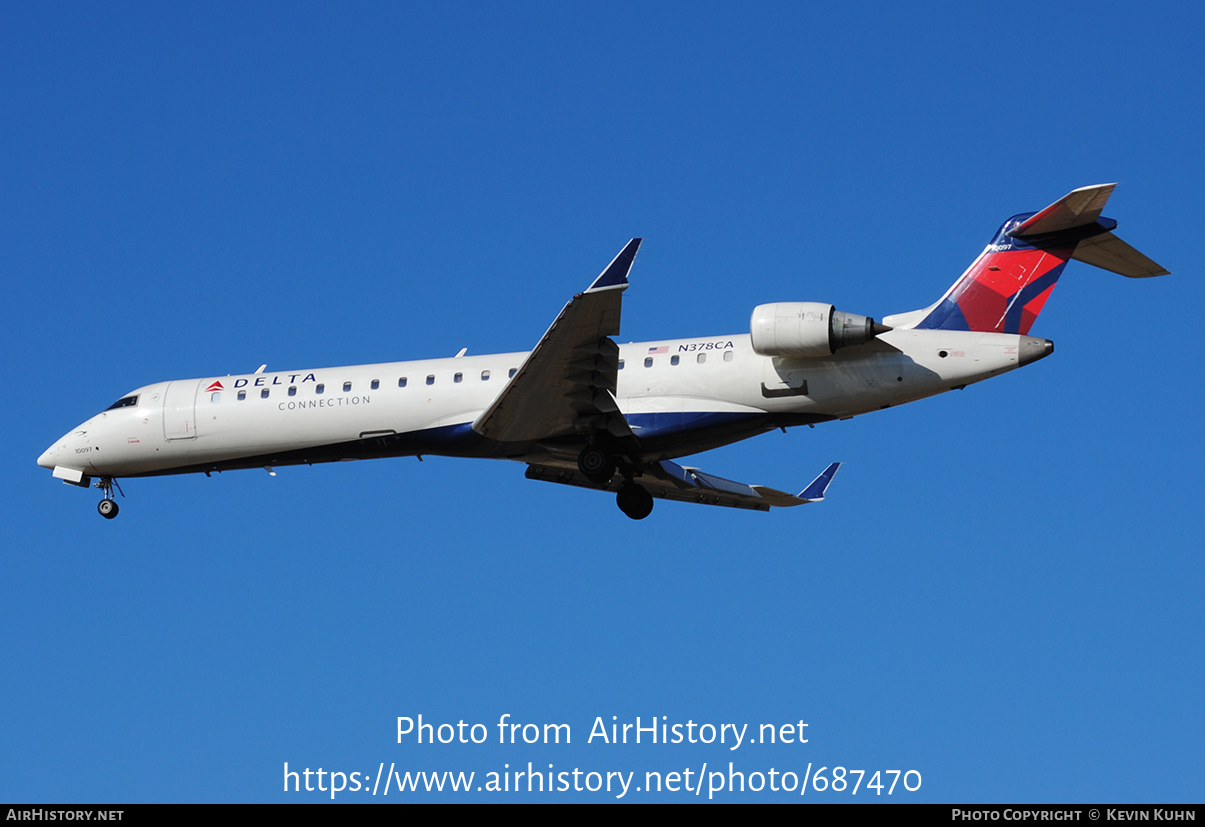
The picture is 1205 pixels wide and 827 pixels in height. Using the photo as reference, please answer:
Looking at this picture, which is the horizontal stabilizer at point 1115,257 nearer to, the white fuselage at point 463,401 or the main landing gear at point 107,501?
the white fuselage at point 463,401

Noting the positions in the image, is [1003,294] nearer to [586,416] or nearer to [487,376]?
[586,416]

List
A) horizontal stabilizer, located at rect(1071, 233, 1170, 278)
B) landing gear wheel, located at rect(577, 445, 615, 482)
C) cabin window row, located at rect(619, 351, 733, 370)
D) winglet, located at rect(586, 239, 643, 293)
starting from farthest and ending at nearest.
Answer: landing gear wheel, located at rect(577, 445, 615, 482)
cabin window row, located at rect(619, 351, 733, 370)
horizontal stabilizer, located at rect(1071, 233, 1170, 278)
winglet, located at rect(586, 239, 643, 293)

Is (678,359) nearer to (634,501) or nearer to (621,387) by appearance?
(621,387)

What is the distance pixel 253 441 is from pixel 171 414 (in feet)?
5.93

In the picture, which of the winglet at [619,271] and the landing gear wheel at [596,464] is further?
the landing gear wheel at [596,464]

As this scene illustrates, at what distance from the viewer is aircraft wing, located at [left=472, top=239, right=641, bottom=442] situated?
1988 cm

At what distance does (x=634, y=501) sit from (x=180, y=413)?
8371 mm

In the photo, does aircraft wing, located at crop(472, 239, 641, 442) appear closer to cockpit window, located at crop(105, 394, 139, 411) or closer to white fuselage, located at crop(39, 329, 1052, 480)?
white fuselage, located at crop(39, 329, 1052, 480)

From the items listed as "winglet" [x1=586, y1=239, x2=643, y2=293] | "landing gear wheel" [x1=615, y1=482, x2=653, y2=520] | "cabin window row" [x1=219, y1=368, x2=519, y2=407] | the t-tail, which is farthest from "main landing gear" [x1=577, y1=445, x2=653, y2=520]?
the t-tail

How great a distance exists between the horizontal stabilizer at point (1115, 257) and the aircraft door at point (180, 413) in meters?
15.4

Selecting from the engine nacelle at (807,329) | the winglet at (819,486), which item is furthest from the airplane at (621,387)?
the winglet at (819,486)

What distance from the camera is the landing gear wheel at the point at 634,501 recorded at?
978 inches

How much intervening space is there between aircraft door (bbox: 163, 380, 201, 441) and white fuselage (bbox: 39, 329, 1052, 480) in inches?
1.0
